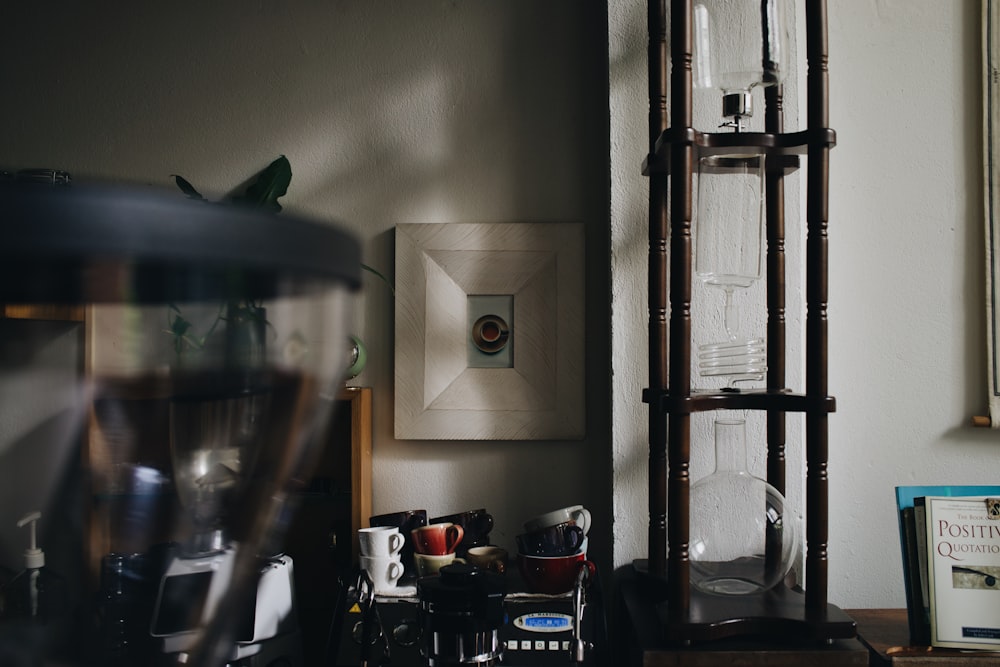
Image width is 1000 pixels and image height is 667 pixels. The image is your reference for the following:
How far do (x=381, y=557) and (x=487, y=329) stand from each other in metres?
0.60

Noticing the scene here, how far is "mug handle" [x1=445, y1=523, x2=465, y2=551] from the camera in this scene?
174 cm

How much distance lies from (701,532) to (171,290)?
4.19 feet

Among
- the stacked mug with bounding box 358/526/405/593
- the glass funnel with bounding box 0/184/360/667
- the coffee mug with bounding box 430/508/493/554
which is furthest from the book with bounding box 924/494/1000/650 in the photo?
the glass funnel with bounding box 0/184/360/667

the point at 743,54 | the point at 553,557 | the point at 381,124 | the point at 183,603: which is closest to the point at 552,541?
the point at 553,557

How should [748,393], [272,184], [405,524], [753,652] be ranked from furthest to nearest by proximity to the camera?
[272,184] → [405,524] → [748,393] → [753,652]

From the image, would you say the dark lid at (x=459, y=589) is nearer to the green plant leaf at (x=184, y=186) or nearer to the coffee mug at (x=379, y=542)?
the coffee mug at (x=379, y=542)

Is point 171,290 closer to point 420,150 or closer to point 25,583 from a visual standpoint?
point 25,583

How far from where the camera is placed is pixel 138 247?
22 centimetres

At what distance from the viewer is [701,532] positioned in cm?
138

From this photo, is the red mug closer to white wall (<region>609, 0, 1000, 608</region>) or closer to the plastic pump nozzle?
white wall (<region>609, 0, 1000, 608</region>)

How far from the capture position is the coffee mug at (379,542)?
1689mm

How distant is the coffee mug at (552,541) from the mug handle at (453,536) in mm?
156

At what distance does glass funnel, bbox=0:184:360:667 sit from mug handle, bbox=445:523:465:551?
4.89ft

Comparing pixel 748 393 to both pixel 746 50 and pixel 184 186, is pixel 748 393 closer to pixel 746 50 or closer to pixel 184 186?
pixel 746 50
